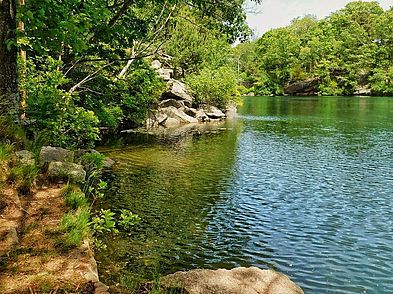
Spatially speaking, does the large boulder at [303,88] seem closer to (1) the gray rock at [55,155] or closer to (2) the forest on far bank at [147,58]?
(2) the forest on far bank at [147,58]

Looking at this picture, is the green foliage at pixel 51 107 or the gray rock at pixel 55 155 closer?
the gray rock at pixel 55 155

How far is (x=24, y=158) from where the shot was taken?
7852mm

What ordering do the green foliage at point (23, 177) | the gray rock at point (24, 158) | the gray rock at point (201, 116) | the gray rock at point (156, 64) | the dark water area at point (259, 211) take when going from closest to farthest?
the green foliage at point (23, 177) → the gray rock at point (24, 158) → the dark water area at point (259, 211) → the gray rock at point (156, 64) → the gray rock at point (201, 116)

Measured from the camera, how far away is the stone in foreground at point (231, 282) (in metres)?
5.64

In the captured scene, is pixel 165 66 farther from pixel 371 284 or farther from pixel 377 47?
pixel 377 47

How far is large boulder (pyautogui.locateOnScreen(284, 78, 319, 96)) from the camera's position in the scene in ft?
317

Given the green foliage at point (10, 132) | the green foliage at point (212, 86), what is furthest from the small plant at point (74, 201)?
the green foliage at point (212, 86)

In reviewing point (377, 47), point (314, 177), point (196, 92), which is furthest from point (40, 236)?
point (377, 47)

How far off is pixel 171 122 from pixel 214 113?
26.1 ft

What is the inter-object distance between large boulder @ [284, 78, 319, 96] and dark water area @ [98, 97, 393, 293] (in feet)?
243

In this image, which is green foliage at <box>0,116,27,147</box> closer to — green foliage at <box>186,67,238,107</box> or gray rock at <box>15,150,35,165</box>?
gray rock at <box>15,150,35,165</box>

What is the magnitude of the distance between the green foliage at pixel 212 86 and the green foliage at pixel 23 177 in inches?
1470

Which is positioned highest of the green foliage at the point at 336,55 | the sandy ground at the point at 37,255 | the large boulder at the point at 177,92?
the green foliage at the point at 336,55

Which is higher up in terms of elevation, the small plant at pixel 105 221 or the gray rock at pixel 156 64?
the gray rock at pixel 156 64
